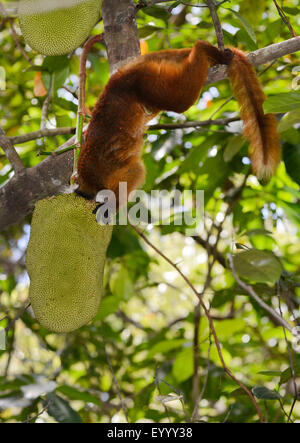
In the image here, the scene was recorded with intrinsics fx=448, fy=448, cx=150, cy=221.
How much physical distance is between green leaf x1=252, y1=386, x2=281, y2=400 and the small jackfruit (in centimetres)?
38

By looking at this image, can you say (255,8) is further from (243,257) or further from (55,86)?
(243,257)

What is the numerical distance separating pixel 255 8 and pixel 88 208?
87 cm

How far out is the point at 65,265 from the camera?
89 cm

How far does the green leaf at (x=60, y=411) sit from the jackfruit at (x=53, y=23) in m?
0.74

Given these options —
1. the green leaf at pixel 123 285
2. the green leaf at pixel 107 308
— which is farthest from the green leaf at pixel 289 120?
the green leaf at pixel 123 285

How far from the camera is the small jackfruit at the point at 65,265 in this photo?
0.88 m

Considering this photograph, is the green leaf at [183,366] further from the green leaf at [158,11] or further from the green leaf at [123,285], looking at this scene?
the green leaf at [158,11]

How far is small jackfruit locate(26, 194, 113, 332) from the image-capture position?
88 cm

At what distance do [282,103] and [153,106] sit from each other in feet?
0.85

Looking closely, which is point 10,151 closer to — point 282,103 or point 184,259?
point 282,103

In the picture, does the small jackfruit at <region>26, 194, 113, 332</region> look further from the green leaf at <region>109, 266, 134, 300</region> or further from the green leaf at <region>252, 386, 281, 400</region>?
the green leaf at <region>109, 266, 134, 300</region>
